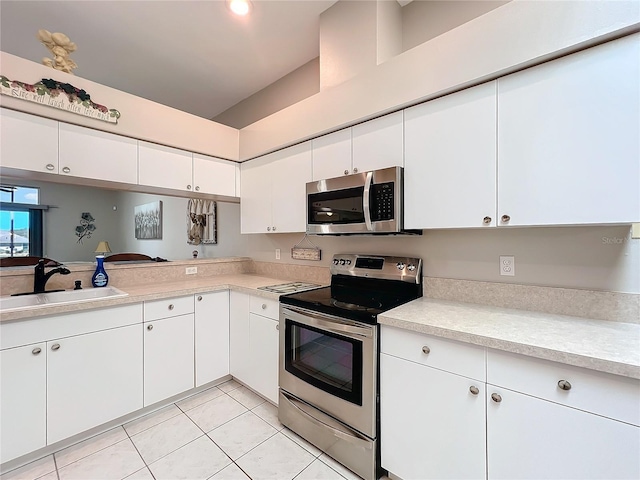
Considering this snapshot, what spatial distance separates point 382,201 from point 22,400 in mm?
2346

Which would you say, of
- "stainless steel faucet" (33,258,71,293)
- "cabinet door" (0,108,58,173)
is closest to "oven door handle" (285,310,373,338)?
"stainless steel faucet" (33,258,71,293)

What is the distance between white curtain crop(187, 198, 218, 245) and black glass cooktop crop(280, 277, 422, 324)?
6.58 feet

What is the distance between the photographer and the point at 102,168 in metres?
2.06

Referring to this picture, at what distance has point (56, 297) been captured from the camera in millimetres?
2012

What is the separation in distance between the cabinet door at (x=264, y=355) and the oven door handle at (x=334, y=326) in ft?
1.15

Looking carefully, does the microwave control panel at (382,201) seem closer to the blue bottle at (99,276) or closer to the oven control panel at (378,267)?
the oven control panel at (378,267)

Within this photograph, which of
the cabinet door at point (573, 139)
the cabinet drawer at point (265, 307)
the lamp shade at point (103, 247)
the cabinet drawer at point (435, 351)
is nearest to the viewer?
the cabinet door at point (573, 139)

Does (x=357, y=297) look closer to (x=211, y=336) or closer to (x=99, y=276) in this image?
(x=211, y=336)

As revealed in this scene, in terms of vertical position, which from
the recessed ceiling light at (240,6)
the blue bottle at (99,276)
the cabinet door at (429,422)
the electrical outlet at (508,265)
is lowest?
the cabinet door at (429,422)

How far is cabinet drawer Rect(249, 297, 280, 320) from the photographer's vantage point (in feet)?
6.69

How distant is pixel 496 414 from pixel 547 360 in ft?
1.02

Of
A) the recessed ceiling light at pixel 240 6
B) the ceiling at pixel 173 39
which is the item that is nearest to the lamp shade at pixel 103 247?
the ceiling at pixel 173 39

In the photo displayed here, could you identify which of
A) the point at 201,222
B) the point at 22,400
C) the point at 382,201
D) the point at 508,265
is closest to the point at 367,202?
the point at 382,201

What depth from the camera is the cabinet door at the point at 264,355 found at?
2.07 meters
